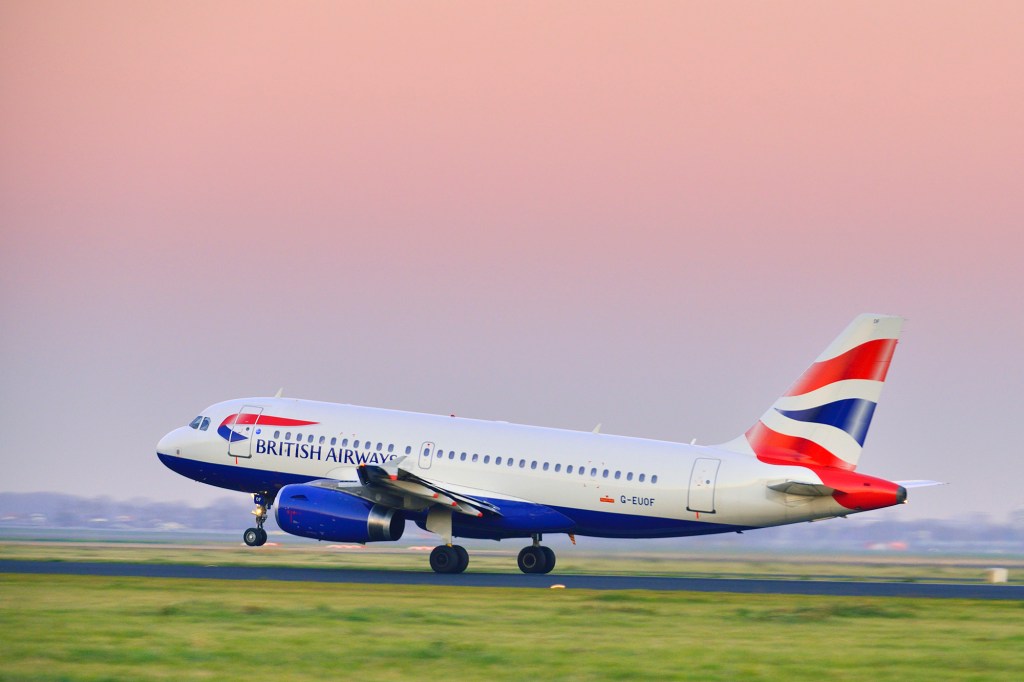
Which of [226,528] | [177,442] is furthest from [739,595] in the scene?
[226,528]

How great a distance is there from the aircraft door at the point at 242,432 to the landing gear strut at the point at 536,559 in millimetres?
9078

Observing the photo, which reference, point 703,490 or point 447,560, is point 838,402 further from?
point 447,560

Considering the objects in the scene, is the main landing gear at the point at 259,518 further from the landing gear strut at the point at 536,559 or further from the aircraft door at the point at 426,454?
the landing gear strut at the point at 536,559

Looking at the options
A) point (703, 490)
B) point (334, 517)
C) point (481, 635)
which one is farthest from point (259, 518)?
point (481, 635)

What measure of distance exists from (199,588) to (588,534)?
41.5 ft

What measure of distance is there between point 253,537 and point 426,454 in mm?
6986

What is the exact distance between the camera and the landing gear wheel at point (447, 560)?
36.9m

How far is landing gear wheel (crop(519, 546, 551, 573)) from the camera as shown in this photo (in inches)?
1535

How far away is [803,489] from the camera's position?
35.4 metres

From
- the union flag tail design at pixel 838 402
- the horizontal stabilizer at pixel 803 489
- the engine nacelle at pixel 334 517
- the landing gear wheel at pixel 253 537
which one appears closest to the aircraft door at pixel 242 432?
the landing gear wheel at pixel 253 537

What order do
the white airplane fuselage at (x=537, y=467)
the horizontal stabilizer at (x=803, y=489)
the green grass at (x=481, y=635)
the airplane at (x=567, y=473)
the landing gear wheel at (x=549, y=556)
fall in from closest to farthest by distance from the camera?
the green grass at (x=481, y=635)
the horizontal stabilizer at (x=803, y=489)
the airplane at (x=567, y=473)
the white airplane fuselage at (x=537, y=467)
the landing gear wheel at (x=549, y=556)

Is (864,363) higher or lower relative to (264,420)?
higher

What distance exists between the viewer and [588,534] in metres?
38.6

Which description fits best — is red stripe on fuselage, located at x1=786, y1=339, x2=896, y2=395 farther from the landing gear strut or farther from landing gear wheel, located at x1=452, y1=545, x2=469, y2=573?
landing gear wheel, located at x1=452, y1=545, x2=469, y2=573
